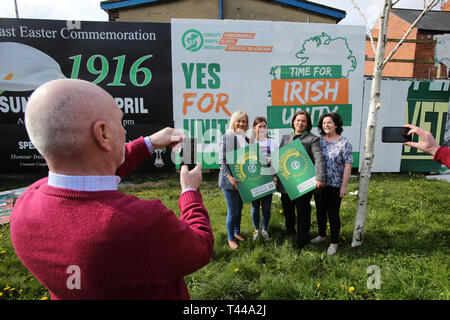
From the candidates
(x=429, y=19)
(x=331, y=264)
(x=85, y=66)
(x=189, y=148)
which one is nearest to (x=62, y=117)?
(x=189, y=148)

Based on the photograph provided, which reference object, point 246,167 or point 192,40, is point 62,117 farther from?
point 192,40

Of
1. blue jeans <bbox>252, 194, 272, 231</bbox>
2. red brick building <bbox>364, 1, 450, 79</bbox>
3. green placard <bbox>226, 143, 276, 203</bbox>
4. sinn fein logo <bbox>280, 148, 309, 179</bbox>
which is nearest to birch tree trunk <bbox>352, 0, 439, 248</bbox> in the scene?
sinn fein logo <bbox>280, 148, 309, 179</bbox>

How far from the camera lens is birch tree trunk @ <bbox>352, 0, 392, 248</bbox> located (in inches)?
110

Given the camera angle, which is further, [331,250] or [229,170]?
[229,170]

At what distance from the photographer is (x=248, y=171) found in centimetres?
328

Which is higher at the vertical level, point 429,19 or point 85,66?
point 429,19

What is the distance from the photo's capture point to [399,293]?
7.84 ft

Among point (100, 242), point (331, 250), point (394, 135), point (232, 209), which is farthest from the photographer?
point (232, 209)

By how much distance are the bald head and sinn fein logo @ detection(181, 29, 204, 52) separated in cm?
547

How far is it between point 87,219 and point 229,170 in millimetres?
2572

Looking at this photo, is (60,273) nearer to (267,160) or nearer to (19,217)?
(19,217)

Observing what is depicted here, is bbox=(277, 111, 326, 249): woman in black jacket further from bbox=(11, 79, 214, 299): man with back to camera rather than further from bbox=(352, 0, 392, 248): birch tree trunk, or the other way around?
bbox=(11, 79, 214, 299): man with back to camera

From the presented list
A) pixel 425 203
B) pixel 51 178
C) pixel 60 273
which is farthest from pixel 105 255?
pixel 425 203

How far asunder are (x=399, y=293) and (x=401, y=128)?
1544 mm
